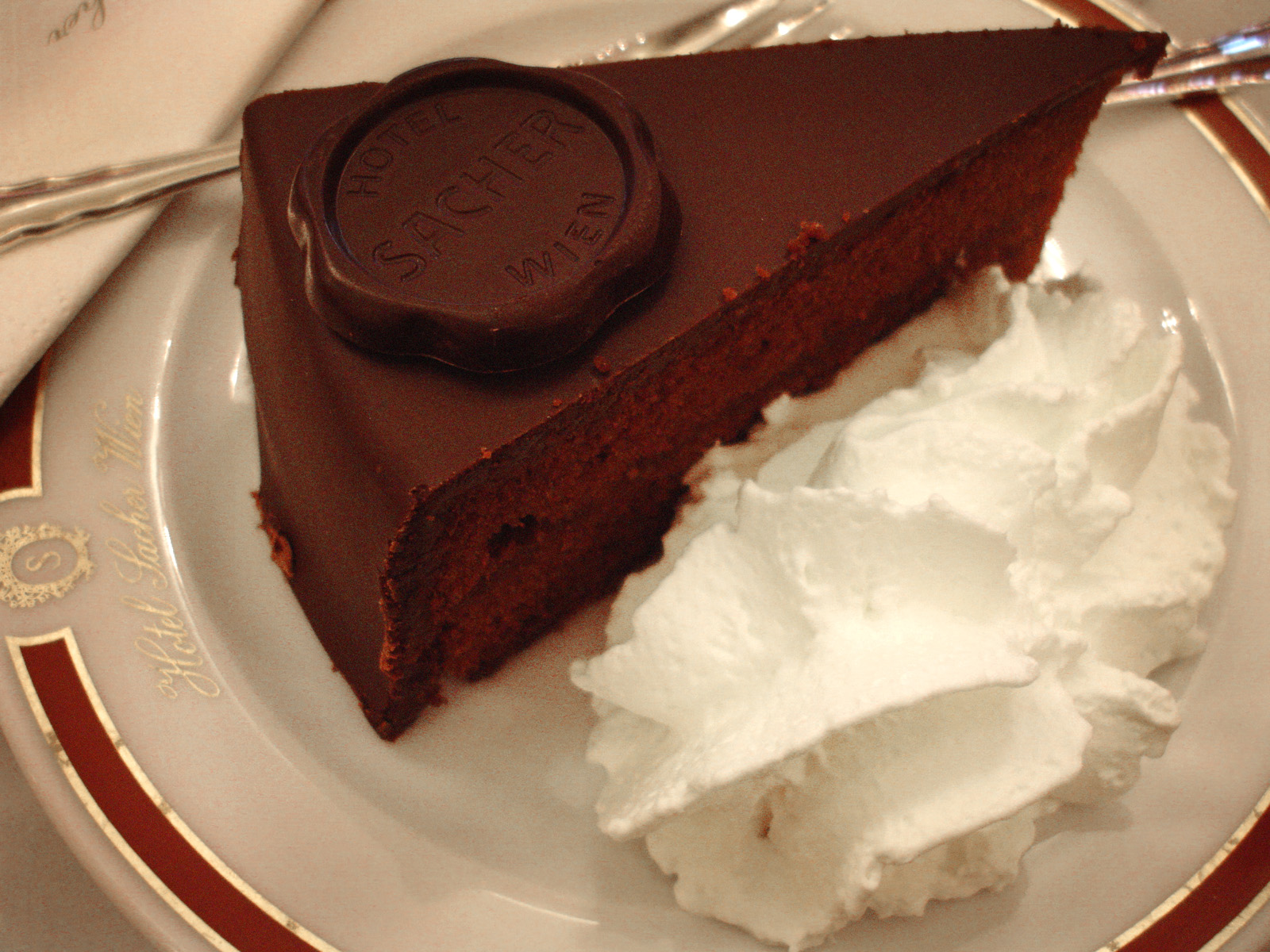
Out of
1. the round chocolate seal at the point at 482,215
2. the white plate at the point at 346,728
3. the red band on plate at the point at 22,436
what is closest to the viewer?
the round chocolate seal at the point at 482,215

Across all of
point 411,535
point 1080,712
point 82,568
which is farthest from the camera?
point 82,568

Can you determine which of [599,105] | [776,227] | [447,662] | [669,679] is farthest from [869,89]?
[447,662]

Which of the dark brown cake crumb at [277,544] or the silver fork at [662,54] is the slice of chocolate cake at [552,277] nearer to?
the dark brown cake crumb at [277,544]

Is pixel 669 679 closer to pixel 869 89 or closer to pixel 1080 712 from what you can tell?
pixel 1080 712

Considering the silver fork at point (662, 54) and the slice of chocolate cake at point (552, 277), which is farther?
the silver fork at point (662, 54)

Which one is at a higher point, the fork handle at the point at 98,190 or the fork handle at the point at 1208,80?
the fork handle at the point at 1208,80

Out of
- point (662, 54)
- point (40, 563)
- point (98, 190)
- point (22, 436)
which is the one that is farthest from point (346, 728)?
point (662, 54)

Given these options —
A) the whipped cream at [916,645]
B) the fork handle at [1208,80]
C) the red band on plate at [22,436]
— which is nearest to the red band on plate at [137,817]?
the red band on plate at [22,436]

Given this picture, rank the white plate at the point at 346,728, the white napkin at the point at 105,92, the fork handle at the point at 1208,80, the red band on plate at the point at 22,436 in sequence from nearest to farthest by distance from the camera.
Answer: the white plate at the point at 346,728, the red band on plate at the point at 22,436, the white napkin at the point at 105,92, the fork handle at the point at 1208,80
